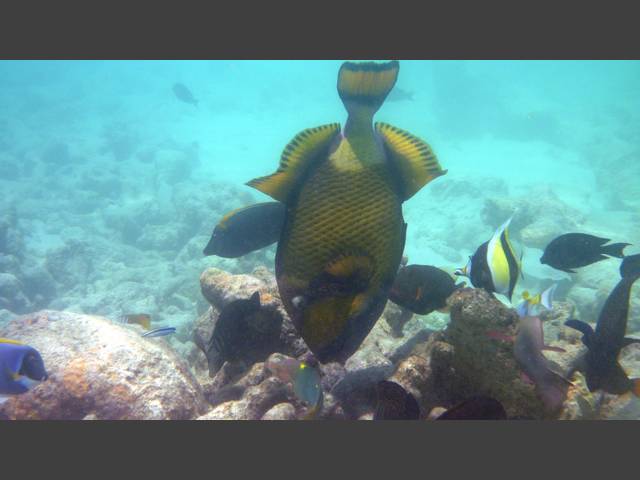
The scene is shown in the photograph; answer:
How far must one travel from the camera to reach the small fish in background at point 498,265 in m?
1.99

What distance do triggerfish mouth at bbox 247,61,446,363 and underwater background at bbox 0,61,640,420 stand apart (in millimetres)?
3142

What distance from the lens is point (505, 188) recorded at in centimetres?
2362

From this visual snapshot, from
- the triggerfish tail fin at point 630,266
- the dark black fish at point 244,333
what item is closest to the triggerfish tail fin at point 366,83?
the dark black fish at point 244,333

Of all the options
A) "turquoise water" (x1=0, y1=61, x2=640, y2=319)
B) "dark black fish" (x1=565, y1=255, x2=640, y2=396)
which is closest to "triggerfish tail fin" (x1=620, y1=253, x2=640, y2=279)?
"dark black fish" (x1=565, y1=255, x2=640, y2=396)

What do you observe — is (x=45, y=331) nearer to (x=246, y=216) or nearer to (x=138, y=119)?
(x=246, y=216)

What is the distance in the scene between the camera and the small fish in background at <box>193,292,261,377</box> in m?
2.05

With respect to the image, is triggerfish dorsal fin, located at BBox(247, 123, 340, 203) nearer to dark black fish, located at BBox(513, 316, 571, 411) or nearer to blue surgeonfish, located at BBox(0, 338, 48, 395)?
dark black fish, located at BBox(513, 316, 571, 411)

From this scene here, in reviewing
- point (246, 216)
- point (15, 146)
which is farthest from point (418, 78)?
point (246, 216)

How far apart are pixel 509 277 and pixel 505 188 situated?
970 inches

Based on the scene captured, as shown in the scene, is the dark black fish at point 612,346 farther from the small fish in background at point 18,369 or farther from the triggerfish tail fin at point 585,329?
the small fish in background at point 18,369

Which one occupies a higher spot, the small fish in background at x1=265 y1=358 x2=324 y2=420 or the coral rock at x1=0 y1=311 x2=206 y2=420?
the small fish in background at x1=265 y1=358 x2=324 y2=420

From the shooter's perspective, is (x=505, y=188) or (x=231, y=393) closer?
(x=231, y=393)

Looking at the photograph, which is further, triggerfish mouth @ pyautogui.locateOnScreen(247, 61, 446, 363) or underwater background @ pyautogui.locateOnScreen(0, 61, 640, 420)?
underwater background @ pyautogui.locateOnScreen(0, 61, 640, 420)

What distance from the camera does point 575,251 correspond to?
2850 mm
